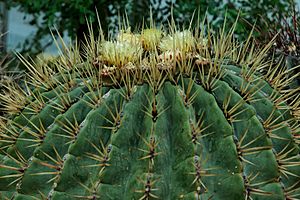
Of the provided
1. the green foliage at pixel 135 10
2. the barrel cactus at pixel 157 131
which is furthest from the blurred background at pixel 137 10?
the barrel cactus at pixel 157 131

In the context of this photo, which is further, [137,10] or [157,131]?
[137,10]

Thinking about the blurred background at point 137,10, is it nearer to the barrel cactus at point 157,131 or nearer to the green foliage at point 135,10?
the green foliage at point 135,10

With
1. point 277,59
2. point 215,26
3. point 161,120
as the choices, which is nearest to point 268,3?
point 215,26

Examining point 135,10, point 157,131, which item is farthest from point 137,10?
point 157,131

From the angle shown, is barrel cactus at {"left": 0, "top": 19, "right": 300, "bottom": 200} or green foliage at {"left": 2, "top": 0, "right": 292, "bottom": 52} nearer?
barrel cactus at {"left": 0, "top": 19, "right": 300, "bottom": 200}

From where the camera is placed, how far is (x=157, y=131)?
4.46 feet

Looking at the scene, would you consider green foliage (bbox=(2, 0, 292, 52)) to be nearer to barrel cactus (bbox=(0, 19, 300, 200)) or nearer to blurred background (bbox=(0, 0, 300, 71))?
blurred background (bbox=(0, 0, 300, 71))

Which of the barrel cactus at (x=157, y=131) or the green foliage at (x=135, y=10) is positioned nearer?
the barrel cactus at (x=157, y=131)

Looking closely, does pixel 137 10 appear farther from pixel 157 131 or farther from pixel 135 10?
pixel 157 131

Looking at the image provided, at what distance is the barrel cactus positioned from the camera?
134cm

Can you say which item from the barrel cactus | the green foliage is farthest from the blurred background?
the barrel cactus

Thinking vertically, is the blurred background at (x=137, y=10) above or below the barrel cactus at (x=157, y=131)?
below

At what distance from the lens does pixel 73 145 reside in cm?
138

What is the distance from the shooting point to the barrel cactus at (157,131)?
1.34m
